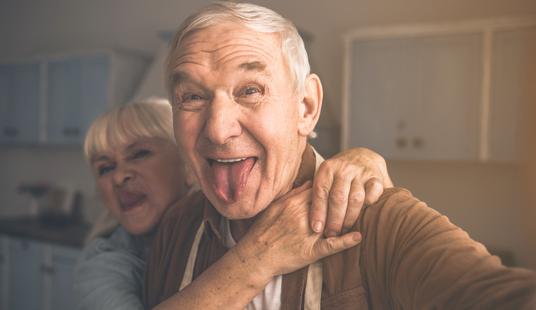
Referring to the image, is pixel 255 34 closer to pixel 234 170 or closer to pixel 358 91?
pixel 234 170

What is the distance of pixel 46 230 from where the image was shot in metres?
2.04

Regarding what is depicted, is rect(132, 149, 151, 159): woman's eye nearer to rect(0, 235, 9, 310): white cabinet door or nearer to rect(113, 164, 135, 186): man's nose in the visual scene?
rect(113, 164, 135, 186): man's nose

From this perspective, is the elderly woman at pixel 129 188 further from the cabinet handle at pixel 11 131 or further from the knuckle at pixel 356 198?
the cabinet handle at pixel 11 131

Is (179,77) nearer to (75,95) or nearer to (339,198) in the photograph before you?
(339,198)

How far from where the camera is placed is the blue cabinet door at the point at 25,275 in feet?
6.47

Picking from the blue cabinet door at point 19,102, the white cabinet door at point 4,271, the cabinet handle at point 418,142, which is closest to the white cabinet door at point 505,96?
the cabinet handle at point 418,142

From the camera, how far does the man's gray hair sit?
394 mm

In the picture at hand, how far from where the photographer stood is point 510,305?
10.2 inches

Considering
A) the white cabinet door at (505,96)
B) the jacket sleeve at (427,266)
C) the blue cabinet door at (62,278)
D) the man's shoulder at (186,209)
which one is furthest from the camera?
the blue cabinet door at (62,278)

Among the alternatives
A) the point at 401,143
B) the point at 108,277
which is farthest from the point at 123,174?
the point at 401,143

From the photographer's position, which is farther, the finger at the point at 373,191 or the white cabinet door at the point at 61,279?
the white cabinet door at the point at 61,279

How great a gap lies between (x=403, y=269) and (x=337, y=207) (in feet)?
0.25

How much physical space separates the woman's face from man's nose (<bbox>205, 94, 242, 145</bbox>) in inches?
9.8

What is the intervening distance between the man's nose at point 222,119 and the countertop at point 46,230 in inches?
64.7
